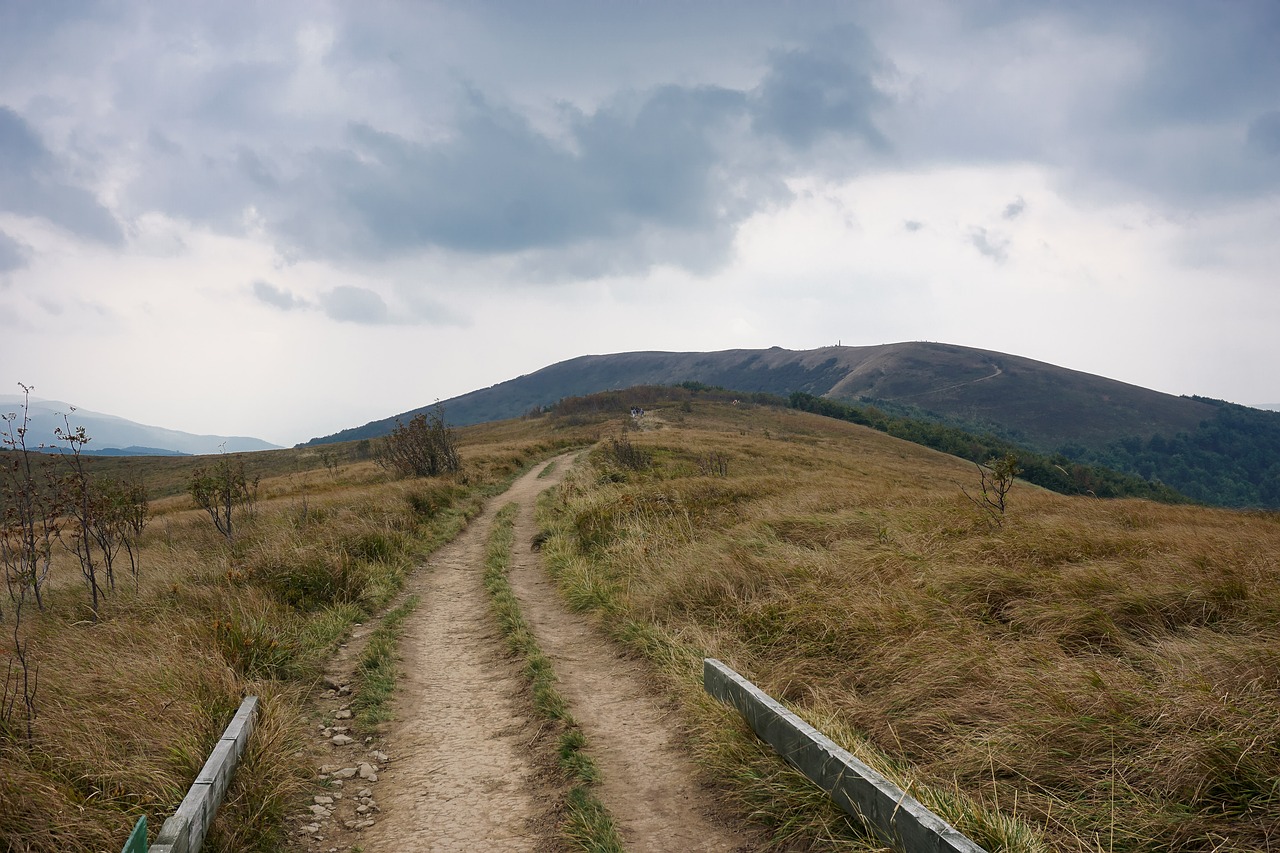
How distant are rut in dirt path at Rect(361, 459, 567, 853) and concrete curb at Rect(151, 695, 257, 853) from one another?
1034 millimetres

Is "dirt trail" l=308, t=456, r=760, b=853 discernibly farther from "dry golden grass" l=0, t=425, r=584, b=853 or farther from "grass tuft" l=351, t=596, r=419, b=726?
"dry golden grass" l=0, t=425, r=584, b=853

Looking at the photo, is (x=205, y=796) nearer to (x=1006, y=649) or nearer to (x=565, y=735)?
(x=565, y=735)

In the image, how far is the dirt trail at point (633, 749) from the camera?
13.7 ft

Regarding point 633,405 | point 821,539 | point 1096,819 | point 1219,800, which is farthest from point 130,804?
point 633,405

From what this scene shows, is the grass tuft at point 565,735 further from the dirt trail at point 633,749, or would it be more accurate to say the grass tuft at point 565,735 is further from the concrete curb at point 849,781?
the concrete curb at point 849,781

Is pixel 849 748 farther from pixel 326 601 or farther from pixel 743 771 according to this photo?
pixel 326 601

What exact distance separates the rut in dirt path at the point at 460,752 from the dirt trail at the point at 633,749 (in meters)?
0.52

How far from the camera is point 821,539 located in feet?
34.7

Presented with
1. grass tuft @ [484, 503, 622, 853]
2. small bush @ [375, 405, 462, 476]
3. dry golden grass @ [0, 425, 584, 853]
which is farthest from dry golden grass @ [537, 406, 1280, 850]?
small bush @ [375, 405, 462, 476]

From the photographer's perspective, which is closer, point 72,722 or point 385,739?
point 72,722

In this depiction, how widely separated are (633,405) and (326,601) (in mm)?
89252

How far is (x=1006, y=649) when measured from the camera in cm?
544

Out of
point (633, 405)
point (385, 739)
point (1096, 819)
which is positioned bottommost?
point (385, 739)

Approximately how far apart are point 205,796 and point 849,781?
407cm
